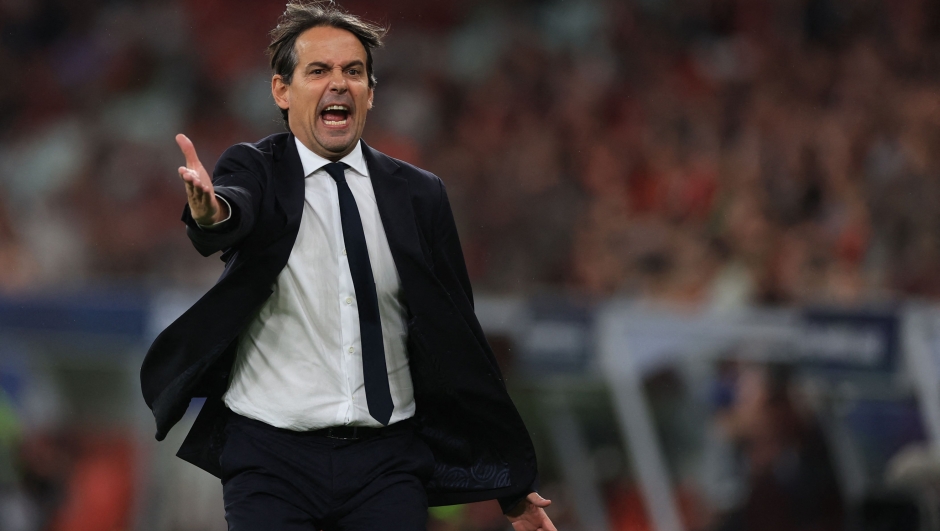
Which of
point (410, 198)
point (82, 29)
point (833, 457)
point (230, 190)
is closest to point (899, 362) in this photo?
point (833, 457)

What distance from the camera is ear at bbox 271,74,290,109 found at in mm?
3410

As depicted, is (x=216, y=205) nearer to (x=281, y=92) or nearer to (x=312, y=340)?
(x=312, y=340)

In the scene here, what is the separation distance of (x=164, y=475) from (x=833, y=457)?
4428 mm

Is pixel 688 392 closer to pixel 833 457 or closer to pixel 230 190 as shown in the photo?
pixel 833 457

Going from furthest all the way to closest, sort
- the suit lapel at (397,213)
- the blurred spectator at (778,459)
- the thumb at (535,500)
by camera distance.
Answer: the blurred spectator at (778,459) → the thumb at (535,500) → the suit lapel at (397,213)

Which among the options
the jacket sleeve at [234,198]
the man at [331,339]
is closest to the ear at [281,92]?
the man at [331,339]

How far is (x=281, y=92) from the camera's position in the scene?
11.2 feet

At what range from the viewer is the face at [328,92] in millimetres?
3309

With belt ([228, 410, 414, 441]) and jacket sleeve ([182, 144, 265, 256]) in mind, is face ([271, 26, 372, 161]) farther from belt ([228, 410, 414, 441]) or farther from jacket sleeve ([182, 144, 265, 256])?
belt ([228, 410, 414, 441])

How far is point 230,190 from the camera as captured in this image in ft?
9.89

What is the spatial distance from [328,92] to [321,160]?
0.17m

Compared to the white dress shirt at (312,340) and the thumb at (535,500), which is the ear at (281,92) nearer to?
the white dress shirt at (312,340)

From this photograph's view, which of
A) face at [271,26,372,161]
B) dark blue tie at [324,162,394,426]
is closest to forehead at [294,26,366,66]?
face at [271,26,372,161]

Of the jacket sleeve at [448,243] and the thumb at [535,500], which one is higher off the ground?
the jacket sleeve at [448,243]
